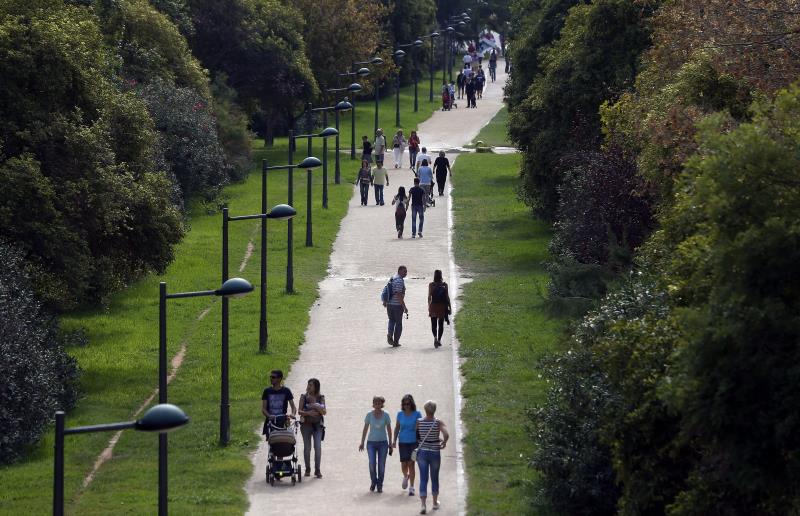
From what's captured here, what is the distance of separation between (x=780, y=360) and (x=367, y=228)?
92.5 feet

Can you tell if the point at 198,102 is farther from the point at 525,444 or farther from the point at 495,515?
the point at 495,515

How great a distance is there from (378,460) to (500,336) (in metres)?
9.32

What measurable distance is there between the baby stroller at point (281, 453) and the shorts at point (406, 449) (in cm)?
143

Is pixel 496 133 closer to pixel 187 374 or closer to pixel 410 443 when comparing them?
pixel 187 374

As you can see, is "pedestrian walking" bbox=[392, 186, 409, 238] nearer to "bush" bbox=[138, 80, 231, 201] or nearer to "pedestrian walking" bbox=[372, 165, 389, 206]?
"pedestrian walking" bbox=[372, 165, 389, 206]

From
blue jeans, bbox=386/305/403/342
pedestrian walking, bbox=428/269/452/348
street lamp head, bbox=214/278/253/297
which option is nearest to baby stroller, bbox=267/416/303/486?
street lamp head, bbox=214/278/253/297

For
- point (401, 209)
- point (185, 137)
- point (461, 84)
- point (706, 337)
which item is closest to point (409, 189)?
point (401, 209)

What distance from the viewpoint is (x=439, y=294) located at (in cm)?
2647

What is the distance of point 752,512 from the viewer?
14.2m

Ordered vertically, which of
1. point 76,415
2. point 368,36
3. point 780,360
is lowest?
point 76,415

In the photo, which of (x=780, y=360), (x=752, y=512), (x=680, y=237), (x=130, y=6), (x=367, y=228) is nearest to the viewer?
(x=780, y=360)

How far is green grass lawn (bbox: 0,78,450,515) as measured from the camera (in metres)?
19.2

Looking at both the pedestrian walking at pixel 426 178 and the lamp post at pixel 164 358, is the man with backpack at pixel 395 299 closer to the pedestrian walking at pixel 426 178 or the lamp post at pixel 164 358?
the lamp post at pixel 164 358

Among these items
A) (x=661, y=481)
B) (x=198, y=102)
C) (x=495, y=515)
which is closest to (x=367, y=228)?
(x=198, y=102)
